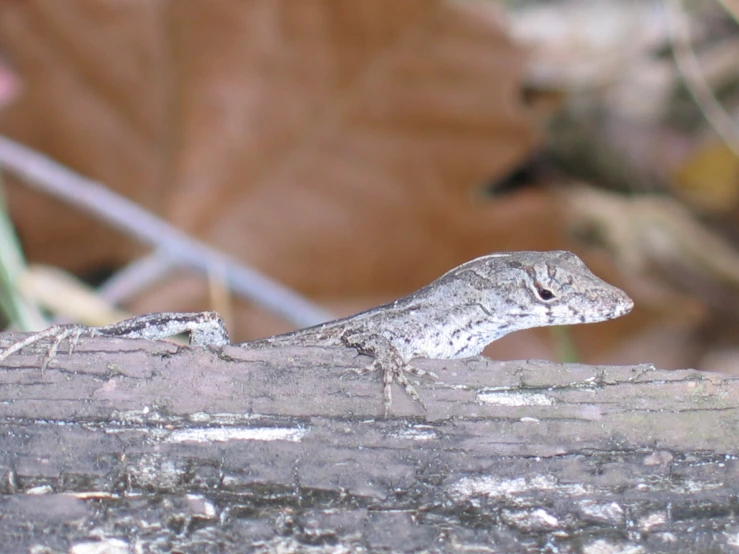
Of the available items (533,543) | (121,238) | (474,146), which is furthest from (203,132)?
(533,543)

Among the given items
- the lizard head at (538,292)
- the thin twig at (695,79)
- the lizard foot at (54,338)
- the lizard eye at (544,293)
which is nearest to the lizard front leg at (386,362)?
the lizard head at (538,292)

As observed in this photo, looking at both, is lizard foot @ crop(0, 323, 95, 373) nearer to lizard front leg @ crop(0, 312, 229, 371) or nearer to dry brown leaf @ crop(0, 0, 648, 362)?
lizard front leg @ crop(0, 312, 229, 371)

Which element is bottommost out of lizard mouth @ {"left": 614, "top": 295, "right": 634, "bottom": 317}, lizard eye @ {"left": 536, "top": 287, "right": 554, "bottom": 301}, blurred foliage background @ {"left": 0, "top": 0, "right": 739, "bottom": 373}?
lizard mouth @ {"left": 614, "top": 295, "right": 634, "bottom": 317}

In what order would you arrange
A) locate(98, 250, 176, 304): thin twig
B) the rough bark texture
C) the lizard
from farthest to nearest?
locate(98, 250, 176, 304): thin twig, the lizard, the rough bark texture

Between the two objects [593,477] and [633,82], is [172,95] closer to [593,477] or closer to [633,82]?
[593,477]

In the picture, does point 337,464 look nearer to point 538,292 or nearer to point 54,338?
point 54,338

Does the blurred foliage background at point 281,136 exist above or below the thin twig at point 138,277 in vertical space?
above

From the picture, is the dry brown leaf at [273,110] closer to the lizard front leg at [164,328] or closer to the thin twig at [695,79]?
the thin twig at [695,79]

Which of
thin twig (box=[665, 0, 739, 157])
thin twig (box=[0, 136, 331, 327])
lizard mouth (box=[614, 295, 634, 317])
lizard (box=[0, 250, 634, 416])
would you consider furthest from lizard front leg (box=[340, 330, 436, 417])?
thin twig (box=[665, 0, 739, 157])

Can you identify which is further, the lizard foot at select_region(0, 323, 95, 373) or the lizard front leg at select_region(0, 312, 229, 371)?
the lizard front leg at select_region(0, 312, 229, 371)
